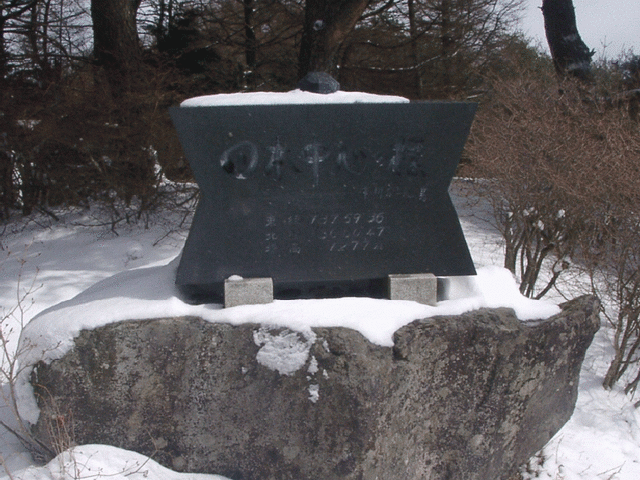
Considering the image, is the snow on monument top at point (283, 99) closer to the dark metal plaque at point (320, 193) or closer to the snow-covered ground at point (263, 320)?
the dark metal plaque at point (320, 193)

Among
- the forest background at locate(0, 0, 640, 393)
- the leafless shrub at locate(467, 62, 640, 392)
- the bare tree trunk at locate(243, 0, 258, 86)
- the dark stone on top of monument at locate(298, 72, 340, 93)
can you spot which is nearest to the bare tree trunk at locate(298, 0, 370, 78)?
the forest background at locate(0, 0, 640, 393)

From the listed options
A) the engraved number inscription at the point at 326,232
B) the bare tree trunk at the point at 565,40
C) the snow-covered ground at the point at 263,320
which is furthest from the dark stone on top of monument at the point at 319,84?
the bare tree trunk at the point at 565,40

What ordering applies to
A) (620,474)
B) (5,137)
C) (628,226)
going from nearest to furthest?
(620,474) < (628,226) < (5,137)

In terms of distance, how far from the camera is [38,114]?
7.39 meters

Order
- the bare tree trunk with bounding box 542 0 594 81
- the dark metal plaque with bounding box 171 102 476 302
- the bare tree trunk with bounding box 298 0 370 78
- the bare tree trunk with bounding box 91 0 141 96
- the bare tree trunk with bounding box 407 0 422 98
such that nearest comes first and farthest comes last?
the dark metal plaque with bounding box 171 102 476 302
the bare tree trunk with bounding box 298 0 370 78
the bare tree trunk with bounding box 91 0 141 96
the bare tree trunk with bounding box 542 0 594 81
the bare tree trunk with bounding box 407 0 422 98

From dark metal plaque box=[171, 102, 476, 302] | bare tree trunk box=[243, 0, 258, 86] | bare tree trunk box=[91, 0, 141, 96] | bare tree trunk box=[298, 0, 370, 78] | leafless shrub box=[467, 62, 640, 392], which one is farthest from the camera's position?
bare tree trunk box=[243, 0, 258, 86]

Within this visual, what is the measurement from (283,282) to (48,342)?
117 cm

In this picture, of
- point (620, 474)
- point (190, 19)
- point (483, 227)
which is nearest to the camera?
point (620, 474)

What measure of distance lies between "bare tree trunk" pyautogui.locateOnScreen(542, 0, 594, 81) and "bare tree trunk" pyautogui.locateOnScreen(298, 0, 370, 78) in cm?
360

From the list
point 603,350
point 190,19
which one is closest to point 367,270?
point 603,350

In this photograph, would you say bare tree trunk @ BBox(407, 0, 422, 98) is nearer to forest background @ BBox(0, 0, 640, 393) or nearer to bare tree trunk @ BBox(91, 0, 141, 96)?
forest background @ BBox(0, 0, 640, 393)

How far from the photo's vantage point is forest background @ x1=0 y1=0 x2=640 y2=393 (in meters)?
5.07

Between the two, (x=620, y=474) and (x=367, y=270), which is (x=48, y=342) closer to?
(x=367, y=270)

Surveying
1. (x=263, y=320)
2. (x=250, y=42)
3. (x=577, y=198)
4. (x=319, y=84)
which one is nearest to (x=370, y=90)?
(x=250, y=42)
